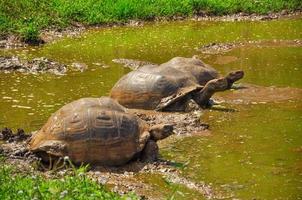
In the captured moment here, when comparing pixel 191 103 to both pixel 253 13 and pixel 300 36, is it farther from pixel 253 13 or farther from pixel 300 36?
pixel 253 13

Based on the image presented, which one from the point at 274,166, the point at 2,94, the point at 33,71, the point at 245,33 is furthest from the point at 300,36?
the point at 274,166

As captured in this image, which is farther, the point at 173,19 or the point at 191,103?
the point at 173,19

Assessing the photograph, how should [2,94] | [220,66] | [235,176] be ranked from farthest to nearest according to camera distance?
[220,66]
[2,94]
[235,176]

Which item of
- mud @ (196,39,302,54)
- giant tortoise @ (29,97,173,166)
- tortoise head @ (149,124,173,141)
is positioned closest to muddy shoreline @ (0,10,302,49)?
mud @ (196,39,302,54)

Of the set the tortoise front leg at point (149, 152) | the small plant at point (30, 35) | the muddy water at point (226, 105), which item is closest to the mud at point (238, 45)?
the muddy water at point (226, 105)

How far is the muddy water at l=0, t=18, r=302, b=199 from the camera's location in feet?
28.5

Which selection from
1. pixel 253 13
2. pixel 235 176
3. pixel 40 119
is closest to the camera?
pixel 235 176

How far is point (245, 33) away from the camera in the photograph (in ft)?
74.3

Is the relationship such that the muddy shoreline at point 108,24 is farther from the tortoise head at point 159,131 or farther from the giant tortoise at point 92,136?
the giant tortoise at point 92,136

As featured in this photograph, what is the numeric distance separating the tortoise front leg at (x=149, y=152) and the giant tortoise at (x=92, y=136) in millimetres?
35

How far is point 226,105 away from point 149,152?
412 cm

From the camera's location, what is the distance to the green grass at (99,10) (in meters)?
20.5

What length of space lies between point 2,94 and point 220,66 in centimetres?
594

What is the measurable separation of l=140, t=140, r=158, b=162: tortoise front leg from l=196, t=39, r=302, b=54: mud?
32.4 ft
